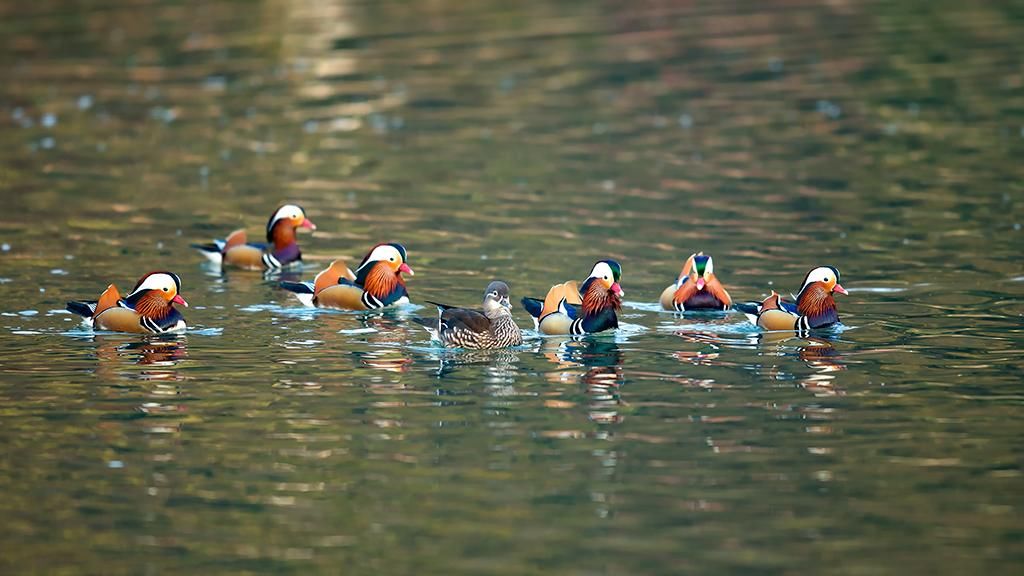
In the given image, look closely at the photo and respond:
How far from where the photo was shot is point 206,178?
86.4 feet

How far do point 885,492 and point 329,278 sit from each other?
8124 mm

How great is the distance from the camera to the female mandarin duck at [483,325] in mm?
15555

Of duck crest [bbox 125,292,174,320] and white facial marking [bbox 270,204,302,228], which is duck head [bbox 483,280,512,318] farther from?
white facial marking [bbox 270,204,302,228]

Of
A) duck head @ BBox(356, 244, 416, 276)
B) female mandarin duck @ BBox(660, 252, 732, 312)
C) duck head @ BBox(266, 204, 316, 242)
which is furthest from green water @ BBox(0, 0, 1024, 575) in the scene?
duck head @ BBox(266, 204, 316, 242)

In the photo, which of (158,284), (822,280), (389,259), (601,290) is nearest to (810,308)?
(822,280)

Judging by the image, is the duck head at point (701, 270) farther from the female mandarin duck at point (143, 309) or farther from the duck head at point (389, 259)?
the female mandarin duck at point (143, 309)

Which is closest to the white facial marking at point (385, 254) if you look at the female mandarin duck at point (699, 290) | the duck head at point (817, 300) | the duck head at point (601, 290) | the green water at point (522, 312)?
the green water at point (522, 312)

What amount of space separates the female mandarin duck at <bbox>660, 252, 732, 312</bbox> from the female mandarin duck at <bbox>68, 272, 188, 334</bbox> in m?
4.98

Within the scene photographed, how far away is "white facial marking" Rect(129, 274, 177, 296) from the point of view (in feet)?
53.6

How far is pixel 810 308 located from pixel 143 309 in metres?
6.36

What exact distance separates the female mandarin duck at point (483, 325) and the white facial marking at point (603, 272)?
106 centimetres

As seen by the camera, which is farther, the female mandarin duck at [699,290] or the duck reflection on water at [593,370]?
the female mandarin duck at [699,290]

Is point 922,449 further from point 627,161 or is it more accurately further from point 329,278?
point 627,161

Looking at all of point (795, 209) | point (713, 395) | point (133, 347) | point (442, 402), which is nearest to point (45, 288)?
point (133, 347)
